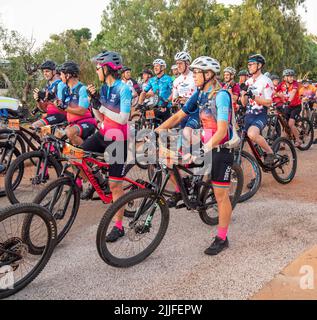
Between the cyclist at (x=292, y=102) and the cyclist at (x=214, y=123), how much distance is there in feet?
20.1

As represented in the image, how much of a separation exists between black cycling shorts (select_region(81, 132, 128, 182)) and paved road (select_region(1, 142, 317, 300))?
933 mm

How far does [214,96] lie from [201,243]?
5.83ft

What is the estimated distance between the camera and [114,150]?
15.8 feet

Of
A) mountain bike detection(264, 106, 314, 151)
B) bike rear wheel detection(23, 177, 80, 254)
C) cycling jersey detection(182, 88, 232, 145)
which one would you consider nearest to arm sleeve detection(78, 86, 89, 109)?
bike rear wheel detection(23, 177, 80, 254)

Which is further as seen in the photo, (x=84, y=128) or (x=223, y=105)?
(x=84, y=128)

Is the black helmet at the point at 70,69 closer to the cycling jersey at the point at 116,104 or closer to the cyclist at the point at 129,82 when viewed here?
the cycling jersey at the point at 116,104

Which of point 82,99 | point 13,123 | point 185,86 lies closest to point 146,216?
point 82,99

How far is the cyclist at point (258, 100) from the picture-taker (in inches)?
258

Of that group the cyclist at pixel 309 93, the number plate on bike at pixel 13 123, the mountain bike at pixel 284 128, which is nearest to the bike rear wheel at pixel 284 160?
the mountain bike at pixel 284 128

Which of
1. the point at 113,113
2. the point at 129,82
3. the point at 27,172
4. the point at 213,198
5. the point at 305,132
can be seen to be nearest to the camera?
the point at 113,113

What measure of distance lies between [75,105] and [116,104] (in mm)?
1705

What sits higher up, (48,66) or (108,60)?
(48,66)

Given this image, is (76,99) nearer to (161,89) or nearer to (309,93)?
(161,89)
